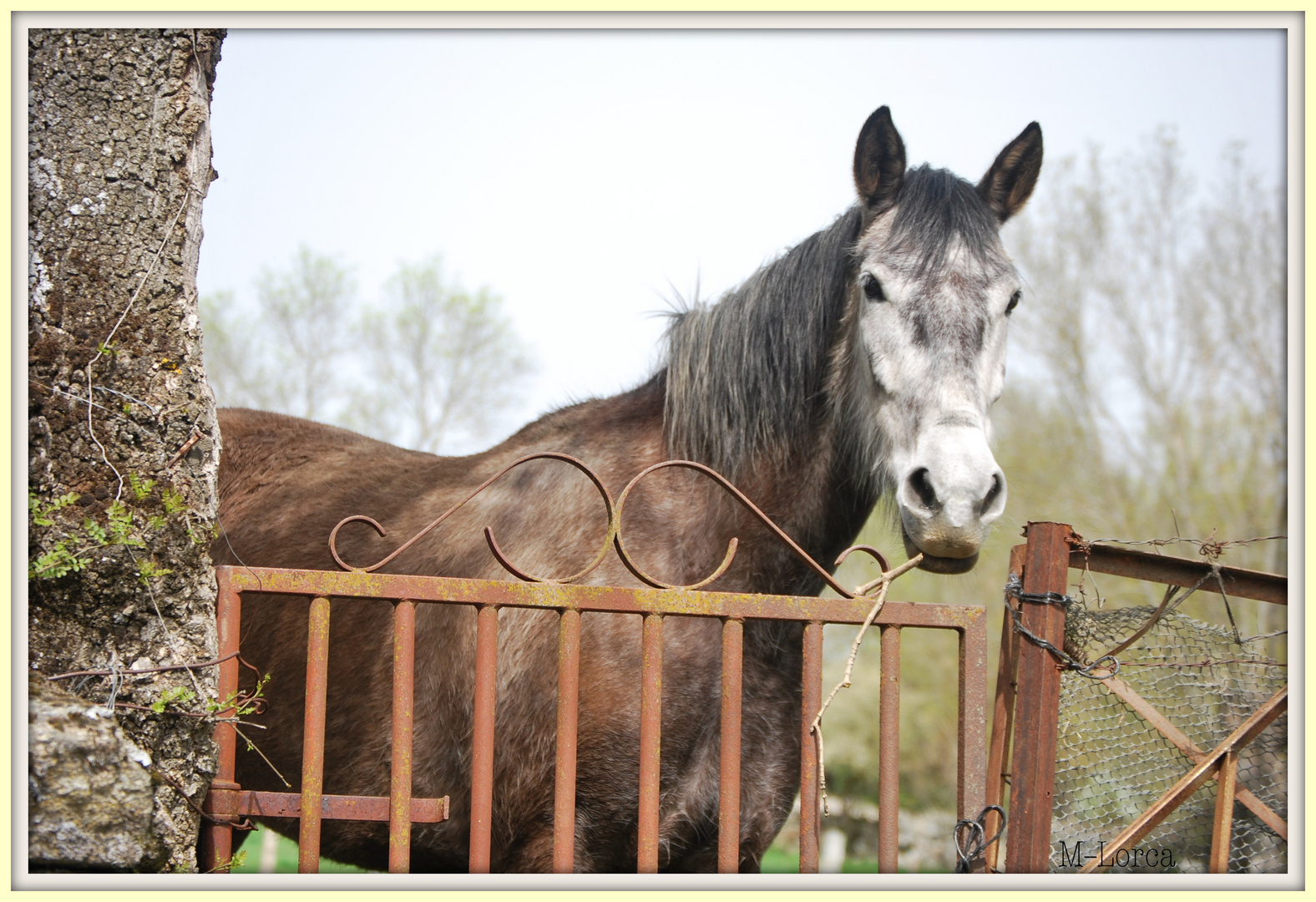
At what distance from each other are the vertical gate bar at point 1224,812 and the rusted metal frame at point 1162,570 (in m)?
0.45

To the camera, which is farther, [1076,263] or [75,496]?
[1076,263]

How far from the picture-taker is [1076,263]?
51.5 ft

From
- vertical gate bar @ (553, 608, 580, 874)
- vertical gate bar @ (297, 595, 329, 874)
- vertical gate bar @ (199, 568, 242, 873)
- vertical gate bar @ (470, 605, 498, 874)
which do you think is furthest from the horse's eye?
vertical gate bar @ (199, 568, 242, 873)

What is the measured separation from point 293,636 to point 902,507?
2241 mm

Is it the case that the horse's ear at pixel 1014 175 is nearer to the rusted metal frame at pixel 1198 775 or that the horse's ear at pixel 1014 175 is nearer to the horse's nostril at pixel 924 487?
the horse's nostril at pixel 924 487

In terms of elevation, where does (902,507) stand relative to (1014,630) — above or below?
above

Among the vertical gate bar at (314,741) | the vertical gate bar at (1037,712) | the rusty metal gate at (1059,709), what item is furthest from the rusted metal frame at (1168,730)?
A: the vertical gate bar at (314,741)

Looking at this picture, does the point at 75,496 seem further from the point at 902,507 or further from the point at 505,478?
the point at 902,507

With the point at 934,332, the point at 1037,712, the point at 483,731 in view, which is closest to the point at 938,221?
the point at 934,332

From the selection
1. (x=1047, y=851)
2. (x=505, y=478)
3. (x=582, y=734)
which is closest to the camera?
(x=1047, y=851)

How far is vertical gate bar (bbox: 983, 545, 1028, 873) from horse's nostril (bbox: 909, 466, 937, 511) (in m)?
0.32

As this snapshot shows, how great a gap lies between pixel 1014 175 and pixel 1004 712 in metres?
1.77

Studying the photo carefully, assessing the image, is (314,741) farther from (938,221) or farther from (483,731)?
(938,221)
